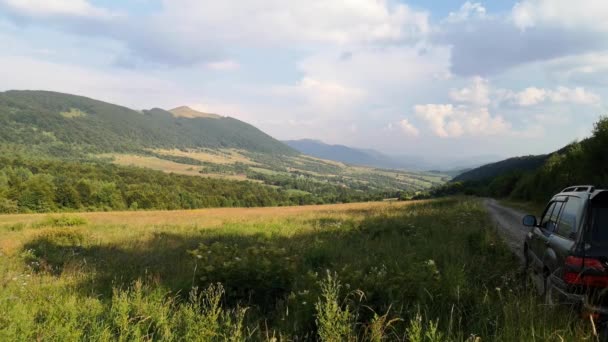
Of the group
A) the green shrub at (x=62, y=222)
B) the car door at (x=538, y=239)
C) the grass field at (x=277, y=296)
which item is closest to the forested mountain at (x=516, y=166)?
the car door at (x=538, y=239)

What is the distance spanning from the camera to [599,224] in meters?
4.50

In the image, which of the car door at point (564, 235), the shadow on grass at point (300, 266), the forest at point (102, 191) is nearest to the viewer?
the car door at point (564, 235)

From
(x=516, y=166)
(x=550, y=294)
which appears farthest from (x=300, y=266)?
(x=516, y=166)

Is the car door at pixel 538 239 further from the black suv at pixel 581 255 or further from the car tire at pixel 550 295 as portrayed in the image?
the car tire at pixel 550 295

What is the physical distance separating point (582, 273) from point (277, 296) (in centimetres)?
419

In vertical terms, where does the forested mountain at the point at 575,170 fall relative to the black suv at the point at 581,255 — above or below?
above

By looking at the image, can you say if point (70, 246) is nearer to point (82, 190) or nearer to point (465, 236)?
point (465, 236)

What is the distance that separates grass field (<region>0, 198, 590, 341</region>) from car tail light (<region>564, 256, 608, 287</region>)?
Answer: 46 centimetres

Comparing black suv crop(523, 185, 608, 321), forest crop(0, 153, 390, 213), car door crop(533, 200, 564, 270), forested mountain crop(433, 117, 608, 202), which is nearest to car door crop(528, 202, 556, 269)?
car door crop(533, 200, 564, 270)

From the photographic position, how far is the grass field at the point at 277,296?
405 cm

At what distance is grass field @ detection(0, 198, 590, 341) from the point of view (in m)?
4.05

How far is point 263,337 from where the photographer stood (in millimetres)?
4535

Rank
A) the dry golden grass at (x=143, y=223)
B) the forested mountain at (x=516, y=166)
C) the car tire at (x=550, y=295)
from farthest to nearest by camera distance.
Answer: the forested mountain at (x=516, y=166)
the dry golden grass at (x=143, y=223)
the car tire at (x=550, y=295)

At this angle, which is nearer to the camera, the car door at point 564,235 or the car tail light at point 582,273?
the car tail light at point 582,273
